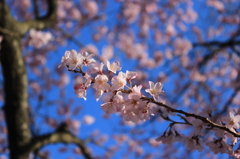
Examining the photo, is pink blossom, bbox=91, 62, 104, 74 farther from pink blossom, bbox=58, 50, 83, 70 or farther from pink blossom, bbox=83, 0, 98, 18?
pink blossom, bbox=83, 0, 98, 18

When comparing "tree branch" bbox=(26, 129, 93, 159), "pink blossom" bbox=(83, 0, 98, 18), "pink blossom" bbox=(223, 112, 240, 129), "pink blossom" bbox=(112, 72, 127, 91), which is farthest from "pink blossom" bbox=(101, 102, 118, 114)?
"pink blossom" bbox=(83, 0, 98, 18)

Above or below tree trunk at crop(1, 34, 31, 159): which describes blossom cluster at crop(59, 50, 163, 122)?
below

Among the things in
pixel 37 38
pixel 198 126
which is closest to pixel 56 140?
pixel 37 38

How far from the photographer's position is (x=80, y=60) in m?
1.26

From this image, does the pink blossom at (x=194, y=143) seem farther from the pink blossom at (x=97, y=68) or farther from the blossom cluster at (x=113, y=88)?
the pink blossom at (x=97, y=68)

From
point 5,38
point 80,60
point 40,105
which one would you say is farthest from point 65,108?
point 80,60

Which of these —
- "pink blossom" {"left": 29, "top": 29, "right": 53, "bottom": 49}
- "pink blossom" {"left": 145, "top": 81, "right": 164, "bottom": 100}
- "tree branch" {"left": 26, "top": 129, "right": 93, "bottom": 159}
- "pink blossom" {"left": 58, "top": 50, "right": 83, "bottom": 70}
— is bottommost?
"pink blossom" {"left": 145, "top": 81, "right": 164, "bottom": 100}

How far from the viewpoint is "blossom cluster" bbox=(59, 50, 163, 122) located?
1.21m

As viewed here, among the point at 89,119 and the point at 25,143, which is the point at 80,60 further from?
the point at 89,119

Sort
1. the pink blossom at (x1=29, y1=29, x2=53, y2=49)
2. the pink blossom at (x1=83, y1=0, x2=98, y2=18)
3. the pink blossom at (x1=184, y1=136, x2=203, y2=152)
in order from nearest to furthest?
the pink blossom at (x1=184, y1=136, x2=203, y2=152) < the pink blossom at (x1=29, y1=29, x2=53, y2=49) < the pink blossom at (x1=83, y1=0, x2=98, y2=18)

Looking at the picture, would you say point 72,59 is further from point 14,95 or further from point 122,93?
point 14,95

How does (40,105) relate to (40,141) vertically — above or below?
above

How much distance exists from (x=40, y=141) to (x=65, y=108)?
5.00 m

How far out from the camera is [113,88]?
3.96 feet
